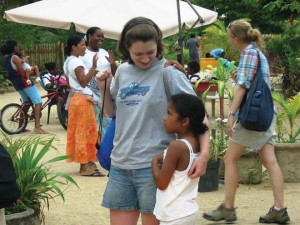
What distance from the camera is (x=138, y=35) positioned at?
12.9 ft

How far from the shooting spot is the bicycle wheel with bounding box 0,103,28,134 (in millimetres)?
12725

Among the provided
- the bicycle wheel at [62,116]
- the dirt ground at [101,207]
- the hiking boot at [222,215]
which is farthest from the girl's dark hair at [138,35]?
the bicycle wheel at [62,116]

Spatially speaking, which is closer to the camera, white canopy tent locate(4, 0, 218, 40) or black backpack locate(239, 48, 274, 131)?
black backpack locate(239, 48, 274, 131)

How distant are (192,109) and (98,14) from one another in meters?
9.29

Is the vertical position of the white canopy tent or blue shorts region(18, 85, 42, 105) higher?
the white canopy tent

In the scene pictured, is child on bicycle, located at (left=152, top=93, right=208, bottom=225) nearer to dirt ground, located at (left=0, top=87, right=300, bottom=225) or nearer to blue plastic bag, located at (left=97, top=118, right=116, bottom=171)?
blue plastic bag, located at (left=97, top=118, right=116, bottom=171)

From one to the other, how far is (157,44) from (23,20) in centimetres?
941

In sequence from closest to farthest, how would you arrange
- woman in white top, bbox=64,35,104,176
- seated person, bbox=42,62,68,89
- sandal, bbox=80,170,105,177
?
woman in white top, bbox=64,35,104,176, sandal, bbox=80,170,105,177, seated person, bbox=42,62,68,89

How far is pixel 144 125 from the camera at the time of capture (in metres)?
4.02

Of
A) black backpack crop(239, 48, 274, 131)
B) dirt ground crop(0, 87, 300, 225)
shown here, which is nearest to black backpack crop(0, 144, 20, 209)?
black backpack crop(239, 48, 274, 131)

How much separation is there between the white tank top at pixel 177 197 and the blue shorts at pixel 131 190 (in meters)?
0.05

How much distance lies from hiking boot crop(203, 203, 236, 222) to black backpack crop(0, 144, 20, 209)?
10.2 ft

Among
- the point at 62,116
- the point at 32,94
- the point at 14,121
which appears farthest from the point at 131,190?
the point at 62,116

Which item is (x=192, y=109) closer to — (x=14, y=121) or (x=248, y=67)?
(x=248, y=67)
